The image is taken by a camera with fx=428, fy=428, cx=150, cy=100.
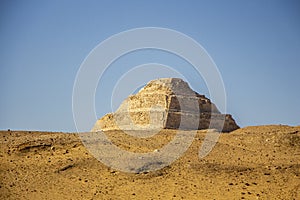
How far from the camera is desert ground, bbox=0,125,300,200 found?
14.3m

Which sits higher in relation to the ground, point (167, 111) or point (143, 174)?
point (167, 111)

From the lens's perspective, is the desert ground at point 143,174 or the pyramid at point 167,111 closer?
the desert ground at point 143,174

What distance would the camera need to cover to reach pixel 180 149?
1825 cm

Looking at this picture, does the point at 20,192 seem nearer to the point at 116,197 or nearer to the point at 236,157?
the point at 116,197

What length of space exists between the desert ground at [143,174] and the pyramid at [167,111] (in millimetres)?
9901

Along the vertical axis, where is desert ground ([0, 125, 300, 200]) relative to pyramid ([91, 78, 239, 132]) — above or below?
below

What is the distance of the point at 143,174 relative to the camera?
51.9 ft

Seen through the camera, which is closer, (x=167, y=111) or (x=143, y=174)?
(x=143, y=174)

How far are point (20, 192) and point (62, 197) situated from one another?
162cm

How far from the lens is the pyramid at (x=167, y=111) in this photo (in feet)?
98.4

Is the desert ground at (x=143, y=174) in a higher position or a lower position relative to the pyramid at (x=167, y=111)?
lower

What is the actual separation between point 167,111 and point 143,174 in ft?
47.8

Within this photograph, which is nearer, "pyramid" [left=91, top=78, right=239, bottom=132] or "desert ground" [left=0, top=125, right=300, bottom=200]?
"desert ground" [left=0, top=125, right=300, bottom=200]

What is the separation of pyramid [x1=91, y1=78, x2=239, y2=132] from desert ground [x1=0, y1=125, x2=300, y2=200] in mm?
9901
